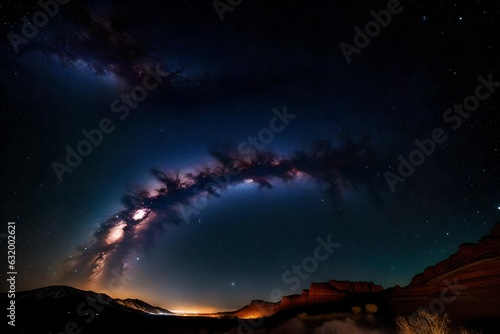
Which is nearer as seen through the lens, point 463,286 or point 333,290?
point 463,286

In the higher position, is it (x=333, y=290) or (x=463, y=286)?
(x=333, y=290)

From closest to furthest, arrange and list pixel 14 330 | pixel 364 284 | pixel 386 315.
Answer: pixel 386 315
pixel 14 330
pixel 364 284

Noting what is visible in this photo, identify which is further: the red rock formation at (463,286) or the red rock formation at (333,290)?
the red rock formation at (333,290)

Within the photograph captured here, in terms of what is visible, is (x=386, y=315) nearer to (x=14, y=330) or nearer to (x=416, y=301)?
(x=416, y=301)

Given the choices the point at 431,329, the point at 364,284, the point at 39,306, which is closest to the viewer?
the point at 431,329

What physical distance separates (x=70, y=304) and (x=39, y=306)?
28.0ft

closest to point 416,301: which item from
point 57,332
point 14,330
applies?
point 57,332

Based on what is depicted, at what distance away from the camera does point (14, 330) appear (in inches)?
1243

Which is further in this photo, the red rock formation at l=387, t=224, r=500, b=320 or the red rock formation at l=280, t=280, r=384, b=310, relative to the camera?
the red rock formation at l=280, t=280, r=384, b=310

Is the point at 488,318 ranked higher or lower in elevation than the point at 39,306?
lower

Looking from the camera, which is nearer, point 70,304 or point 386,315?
point 386,315

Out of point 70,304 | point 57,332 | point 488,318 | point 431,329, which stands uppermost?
point 70,304

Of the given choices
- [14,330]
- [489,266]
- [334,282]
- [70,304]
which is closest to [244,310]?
[334,282]

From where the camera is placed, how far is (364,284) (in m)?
52.6
